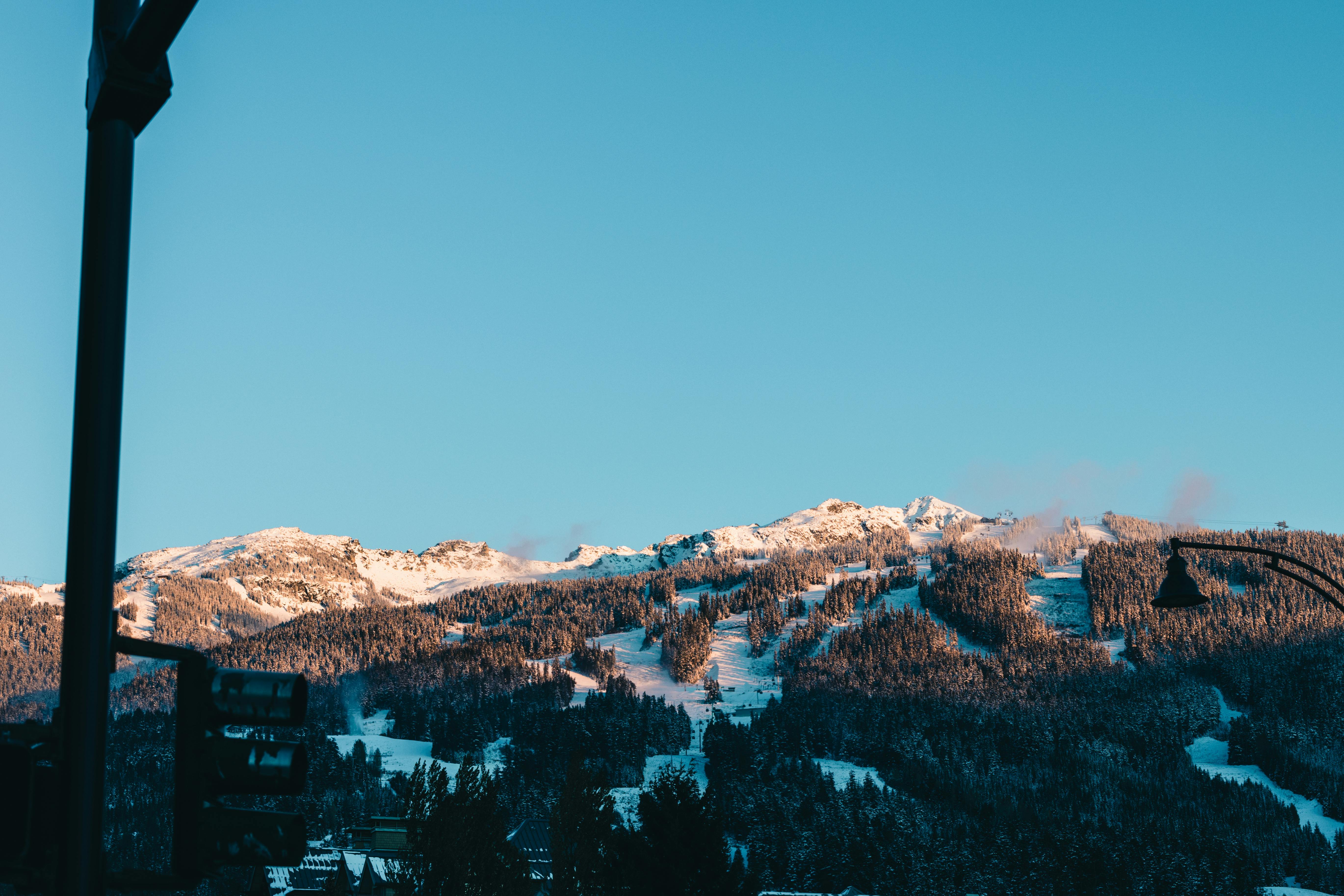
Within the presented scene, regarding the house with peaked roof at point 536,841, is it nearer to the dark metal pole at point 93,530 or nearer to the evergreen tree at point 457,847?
the evergreen tree at point 457,847

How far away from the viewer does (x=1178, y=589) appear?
67.9 feet

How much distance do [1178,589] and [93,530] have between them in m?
17.7

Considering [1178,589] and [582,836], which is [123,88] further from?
[582,836]

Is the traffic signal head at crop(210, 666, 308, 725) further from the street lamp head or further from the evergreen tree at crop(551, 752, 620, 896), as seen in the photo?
the evergreen tree at crop(551, 752, 620, 896)

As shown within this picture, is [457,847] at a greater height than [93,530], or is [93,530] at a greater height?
[93,530]

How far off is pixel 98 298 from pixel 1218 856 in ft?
559

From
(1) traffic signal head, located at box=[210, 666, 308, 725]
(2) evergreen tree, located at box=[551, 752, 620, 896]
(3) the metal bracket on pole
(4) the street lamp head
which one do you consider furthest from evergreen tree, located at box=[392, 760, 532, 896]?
(3) the metal bracket on pole

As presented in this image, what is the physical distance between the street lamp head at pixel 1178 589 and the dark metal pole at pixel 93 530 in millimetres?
16407

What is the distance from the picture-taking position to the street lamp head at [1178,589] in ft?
66.7

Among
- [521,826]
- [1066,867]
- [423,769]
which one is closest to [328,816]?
[521,826]

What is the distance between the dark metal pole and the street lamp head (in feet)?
53.8

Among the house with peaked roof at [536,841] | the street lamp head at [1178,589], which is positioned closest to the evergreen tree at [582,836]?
the street lamp head at [1178,589]

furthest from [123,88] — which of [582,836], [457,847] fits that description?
[582,836]

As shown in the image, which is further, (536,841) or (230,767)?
(536,841)
